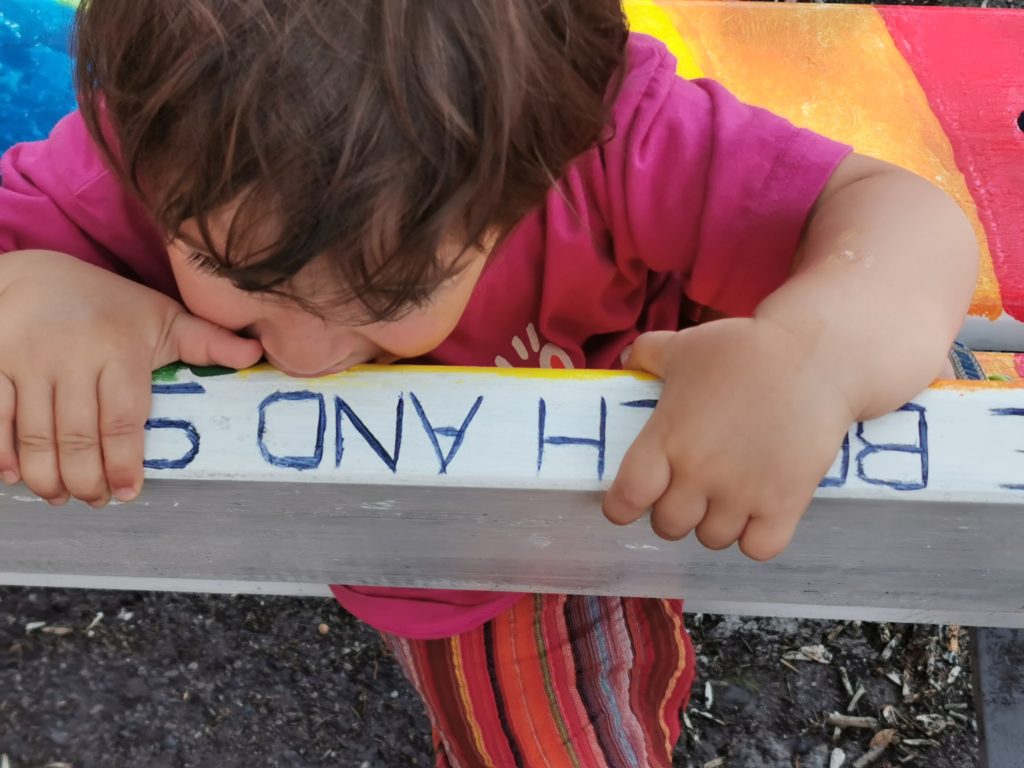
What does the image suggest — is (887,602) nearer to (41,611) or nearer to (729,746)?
(729,746)

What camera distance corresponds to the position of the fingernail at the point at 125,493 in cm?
61

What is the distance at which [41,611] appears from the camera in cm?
130

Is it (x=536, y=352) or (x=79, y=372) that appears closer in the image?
(x=79, y=372)

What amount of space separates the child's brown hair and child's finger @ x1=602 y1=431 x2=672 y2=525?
150mm

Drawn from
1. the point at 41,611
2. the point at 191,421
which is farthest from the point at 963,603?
the point at 41,611

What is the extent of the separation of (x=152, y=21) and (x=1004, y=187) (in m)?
0.95

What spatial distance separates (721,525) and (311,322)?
0.28 meters

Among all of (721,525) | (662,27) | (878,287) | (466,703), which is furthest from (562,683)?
(662,27)

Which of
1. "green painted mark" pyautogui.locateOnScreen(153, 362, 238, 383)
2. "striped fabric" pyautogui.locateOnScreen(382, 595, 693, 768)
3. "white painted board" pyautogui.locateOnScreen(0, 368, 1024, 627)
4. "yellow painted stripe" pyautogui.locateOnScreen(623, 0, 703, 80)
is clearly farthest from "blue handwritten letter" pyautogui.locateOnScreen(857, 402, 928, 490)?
"yellow painted stripe" pyautogui.locateOnScreen(623, 0, 703, 80)

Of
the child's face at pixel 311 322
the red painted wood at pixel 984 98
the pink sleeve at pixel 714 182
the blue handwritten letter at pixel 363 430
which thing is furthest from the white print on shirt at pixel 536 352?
the red painted wood at pixel 984 98

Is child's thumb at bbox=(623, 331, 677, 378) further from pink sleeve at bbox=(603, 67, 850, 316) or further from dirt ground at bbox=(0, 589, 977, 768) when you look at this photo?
dirt ground at bbox=(0, 589, 977, 768)

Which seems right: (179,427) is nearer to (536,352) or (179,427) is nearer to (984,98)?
(536,352)

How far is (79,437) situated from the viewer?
625 millimetres

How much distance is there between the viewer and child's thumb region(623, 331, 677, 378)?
63cm
